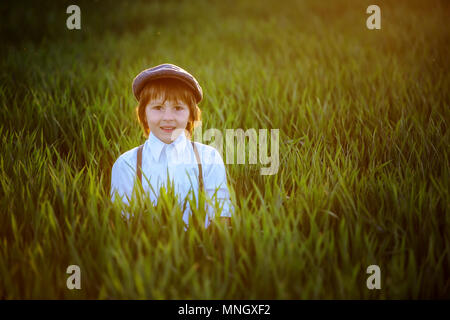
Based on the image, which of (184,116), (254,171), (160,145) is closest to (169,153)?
(160,145)

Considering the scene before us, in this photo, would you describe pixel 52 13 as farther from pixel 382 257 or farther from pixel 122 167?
pixel 382 257

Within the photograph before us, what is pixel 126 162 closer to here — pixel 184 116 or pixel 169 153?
pixel 169 153

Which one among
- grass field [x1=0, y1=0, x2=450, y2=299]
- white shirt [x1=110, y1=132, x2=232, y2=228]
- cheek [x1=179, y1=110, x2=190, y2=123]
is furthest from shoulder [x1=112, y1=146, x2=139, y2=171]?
cheek [x1=179, y1=110, x2=190, y2=123]

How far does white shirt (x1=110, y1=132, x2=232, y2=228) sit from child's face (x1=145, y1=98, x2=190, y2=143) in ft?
0.08

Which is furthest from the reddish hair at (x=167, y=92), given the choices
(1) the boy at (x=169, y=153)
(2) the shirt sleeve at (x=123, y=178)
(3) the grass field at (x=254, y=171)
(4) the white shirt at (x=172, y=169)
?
(3) the grass field at (x=254, y=171)

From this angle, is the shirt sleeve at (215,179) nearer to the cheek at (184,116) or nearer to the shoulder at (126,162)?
the cheek at (184,116)

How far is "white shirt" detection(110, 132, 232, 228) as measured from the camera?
5.05 ft

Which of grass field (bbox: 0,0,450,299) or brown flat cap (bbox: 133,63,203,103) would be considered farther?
brown flat cap (bbox: 133,63,203,103)

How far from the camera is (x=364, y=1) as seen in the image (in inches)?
237

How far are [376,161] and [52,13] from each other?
4650mm

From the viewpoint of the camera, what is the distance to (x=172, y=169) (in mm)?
1562

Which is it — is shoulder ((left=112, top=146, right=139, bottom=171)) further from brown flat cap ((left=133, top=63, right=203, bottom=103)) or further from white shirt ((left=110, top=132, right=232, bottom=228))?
brown flat cap ((left=133, top=63, right=203, bottom=103))

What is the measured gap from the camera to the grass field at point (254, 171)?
122cm

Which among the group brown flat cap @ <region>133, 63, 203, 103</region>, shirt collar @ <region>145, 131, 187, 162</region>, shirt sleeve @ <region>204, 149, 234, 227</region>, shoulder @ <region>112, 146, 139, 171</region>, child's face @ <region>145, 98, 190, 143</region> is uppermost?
brown flat cap @ <region>133, 63, 203, 103</region>
